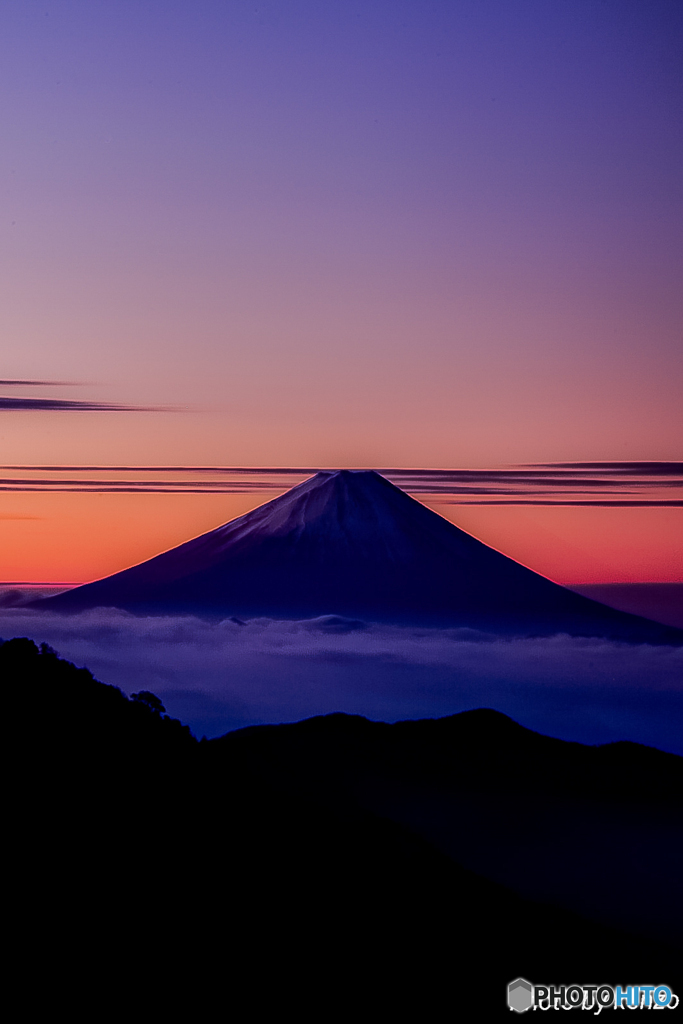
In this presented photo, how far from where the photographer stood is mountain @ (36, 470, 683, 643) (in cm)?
12288

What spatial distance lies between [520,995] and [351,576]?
106370mm

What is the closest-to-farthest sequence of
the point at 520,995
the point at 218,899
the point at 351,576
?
1. the point at 520,995
2. the point at 218,899
3. the point at 351,576

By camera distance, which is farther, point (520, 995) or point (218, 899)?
point (218, 899)

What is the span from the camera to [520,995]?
1997cm
